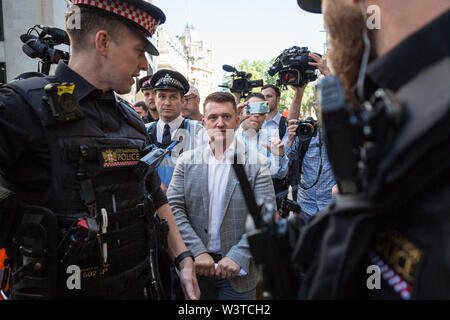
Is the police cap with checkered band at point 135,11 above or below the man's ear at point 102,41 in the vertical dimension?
above

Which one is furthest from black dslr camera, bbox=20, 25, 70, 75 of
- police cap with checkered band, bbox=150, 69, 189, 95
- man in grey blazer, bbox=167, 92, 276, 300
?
police cap with checkered band, bbox=150, 69, 189, 95

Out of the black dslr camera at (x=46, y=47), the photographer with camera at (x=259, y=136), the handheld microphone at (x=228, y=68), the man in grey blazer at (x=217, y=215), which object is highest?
the handheld microphone at (x=228, y=68)

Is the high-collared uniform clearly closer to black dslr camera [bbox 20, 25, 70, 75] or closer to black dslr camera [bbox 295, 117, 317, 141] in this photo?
black dslr camera [bbox 20, 25, 70, 75]

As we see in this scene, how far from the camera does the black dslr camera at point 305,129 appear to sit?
139 inches

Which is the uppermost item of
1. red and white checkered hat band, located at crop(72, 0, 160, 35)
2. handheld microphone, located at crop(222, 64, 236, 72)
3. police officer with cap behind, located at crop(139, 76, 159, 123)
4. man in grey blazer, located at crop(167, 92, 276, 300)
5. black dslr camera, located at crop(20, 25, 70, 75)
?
handheld microphone, located at crop(222, 64, 236, 72)

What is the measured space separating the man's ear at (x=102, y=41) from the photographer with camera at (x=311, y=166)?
2.36 m

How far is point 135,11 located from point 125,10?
0.20 feet

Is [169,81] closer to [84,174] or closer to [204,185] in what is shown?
[204,185]

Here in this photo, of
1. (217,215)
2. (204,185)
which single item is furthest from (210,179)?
(217,215)

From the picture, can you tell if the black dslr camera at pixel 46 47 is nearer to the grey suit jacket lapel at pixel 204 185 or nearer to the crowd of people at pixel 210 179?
the crowd of people at pixel 210 179

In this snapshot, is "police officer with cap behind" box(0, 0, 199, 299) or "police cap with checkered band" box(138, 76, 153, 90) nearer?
"police officer with cap behind" box(0, 0, 199, 299)

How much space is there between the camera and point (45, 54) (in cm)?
224

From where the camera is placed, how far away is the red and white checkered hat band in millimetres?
1732

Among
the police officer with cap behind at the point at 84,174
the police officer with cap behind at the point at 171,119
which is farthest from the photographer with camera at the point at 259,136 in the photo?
the police officer with cap behind at the point at 84,174
